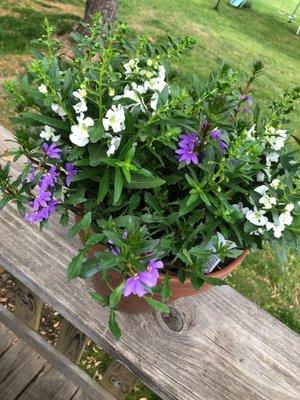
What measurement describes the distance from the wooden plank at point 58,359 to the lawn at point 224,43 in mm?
1132

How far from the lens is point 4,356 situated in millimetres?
2518

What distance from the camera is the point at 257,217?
1.32m

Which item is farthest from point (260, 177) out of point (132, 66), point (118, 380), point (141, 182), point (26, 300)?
point (26, 300)

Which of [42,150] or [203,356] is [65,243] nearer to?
[42,150]

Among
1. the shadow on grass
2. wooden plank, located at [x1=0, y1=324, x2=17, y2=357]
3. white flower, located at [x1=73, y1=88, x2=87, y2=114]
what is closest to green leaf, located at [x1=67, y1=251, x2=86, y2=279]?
white flower, located at [x1=73, y1=88, x2=87, y2=114]

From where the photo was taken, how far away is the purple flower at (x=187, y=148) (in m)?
1.29

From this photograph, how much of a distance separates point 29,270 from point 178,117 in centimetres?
70

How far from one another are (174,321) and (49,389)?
42.7 inches

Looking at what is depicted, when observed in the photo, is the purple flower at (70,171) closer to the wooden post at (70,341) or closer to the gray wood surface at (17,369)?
the wooden post at (70,341)

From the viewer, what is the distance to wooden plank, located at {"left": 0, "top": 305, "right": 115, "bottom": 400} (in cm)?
206

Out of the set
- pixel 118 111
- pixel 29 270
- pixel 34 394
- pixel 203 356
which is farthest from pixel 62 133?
pixel 34 394

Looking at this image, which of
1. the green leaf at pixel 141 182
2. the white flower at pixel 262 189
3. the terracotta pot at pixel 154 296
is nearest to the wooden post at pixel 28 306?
the terracotta pot at pixel 154 296

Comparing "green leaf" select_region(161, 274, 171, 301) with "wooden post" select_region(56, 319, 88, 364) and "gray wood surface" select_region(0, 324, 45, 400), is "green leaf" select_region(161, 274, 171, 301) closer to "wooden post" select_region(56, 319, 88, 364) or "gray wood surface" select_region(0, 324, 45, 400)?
"wooden post" select_region(56, 319, 88, 364)

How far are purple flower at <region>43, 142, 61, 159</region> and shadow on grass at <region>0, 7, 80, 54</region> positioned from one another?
5.06 metres
